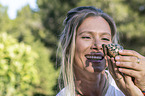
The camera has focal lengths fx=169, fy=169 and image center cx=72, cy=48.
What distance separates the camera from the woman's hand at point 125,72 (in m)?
1.14

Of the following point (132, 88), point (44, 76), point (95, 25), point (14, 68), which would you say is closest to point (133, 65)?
point (132, 88)

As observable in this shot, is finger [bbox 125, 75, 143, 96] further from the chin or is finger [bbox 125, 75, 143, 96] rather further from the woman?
the chin

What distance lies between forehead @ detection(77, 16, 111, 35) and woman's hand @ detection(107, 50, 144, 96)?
0.65 m

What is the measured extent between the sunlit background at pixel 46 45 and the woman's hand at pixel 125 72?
48.6 inches

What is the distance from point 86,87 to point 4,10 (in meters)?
27.7

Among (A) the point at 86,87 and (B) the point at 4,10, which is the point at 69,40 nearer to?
(A) the point at 86,87

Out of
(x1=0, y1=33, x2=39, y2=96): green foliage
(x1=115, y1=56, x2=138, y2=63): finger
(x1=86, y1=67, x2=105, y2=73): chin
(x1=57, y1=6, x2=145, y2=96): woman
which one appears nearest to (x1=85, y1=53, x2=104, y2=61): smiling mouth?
(x1=57, y1=6, x2=145, y2=96): woman

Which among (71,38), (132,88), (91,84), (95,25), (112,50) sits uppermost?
(95,25)

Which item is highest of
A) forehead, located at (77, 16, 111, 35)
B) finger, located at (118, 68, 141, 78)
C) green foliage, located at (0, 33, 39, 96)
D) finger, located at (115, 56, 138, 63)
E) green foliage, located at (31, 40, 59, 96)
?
forehead, located at (77, 16, 111, 35)

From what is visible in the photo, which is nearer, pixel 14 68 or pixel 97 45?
pixel 97 45

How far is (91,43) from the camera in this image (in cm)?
181

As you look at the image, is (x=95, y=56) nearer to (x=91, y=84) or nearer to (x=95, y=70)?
(x=95, y=70)

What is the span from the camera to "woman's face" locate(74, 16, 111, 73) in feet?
5.77

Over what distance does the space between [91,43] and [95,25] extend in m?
0.22
